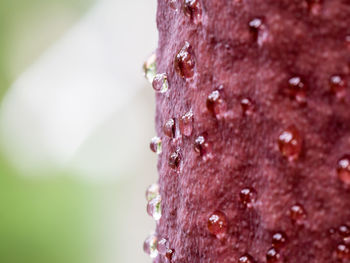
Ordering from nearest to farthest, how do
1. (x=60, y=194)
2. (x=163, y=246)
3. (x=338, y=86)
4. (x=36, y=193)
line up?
(x=338, y=86), (x=163, y=246), (x=36, y=193), (x=60, y=194)

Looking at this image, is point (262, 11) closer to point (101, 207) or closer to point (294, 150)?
point (294, 150)

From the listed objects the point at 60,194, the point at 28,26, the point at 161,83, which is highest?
the point at 28,26

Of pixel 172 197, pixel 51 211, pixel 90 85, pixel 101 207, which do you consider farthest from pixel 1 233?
pixel 172 197

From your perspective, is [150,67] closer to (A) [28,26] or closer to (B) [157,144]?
(B) [157,144]

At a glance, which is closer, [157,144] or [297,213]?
[297,213]

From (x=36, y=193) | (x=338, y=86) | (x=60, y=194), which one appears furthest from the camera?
(x=60, y=194)

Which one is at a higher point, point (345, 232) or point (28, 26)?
point (28, 26)

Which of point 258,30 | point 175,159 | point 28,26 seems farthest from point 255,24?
point 28,26
